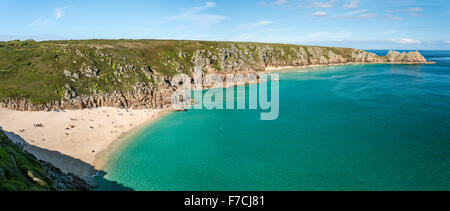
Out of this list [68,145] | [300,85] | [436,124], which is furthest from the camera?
[300,85]

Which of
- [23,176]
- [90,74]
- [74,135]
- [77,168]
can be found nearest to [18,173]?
[23,176]

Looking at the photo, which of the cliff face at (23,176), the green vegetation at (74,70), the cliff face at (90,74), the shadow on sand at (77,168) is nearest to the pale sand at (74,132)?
the shadow on sand at (77,168)

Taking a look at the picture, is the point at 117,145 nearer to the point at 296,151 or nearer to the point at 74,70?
the point at 296,151

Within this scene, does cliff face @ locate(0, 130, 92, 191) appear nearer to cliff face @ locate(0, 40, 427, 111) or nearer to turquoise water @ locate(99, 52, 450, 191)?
turquoise water @ locate(99, 52, 450, 191)

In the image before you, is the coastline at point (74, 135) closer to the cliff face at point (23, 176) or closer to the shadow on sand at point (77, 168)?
the shadow on sand at point (77, 168)
